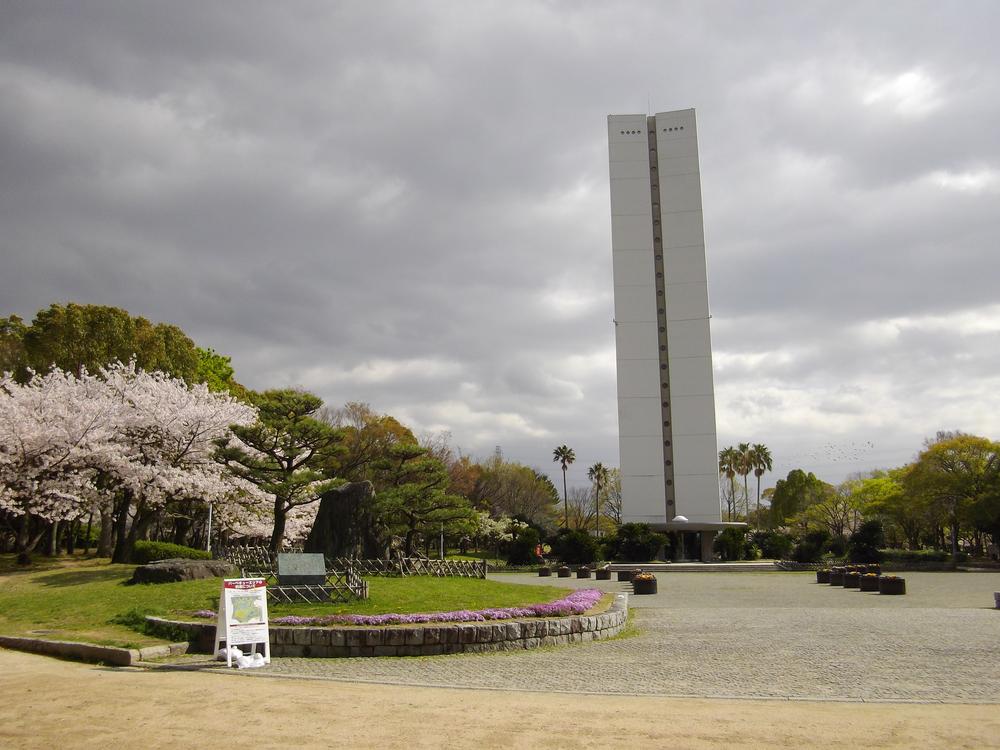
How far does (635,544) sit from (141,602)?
3772cm

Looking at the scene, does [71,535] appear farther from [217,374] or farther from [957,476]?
[957,476]

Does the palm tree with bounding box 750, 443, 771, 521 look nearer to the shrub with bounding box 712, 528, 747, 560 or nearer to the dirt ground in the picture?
the shrub with bounding box 712, 528, 747, 560

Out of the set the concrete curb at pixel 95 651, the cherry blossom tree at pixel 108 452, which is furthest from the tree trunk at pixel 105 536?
the concrete curb at pixel 95 651

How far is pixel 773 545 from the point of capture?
5231 cm

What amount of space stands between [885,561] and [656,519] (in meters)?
19.8

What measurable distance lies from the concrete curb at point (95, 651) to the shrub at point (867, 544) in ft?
130

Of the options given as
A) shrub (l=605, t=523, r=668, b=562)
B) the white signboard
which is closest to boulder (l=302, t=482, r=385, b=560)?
the white signboard

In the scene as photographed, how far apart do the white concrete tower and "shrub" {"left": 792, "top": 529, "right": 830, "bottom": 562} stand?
43.2 feet

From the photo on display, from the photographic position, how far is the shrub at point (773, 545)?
5025 cm

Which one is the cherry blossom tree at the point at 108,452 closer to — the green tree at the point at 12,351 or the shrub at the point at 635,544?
the green tree at the point at 12,351

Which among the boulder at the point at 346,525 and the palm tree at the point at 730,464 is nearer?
the boulder at the point at 346,525

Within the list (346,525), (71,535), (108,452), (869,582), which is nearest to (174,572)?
(346,525)

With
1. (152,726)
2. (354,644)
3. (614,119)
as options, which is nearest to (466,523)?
(354,644)

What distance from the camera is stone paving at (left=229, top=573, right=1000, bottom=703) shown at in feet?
30.4
